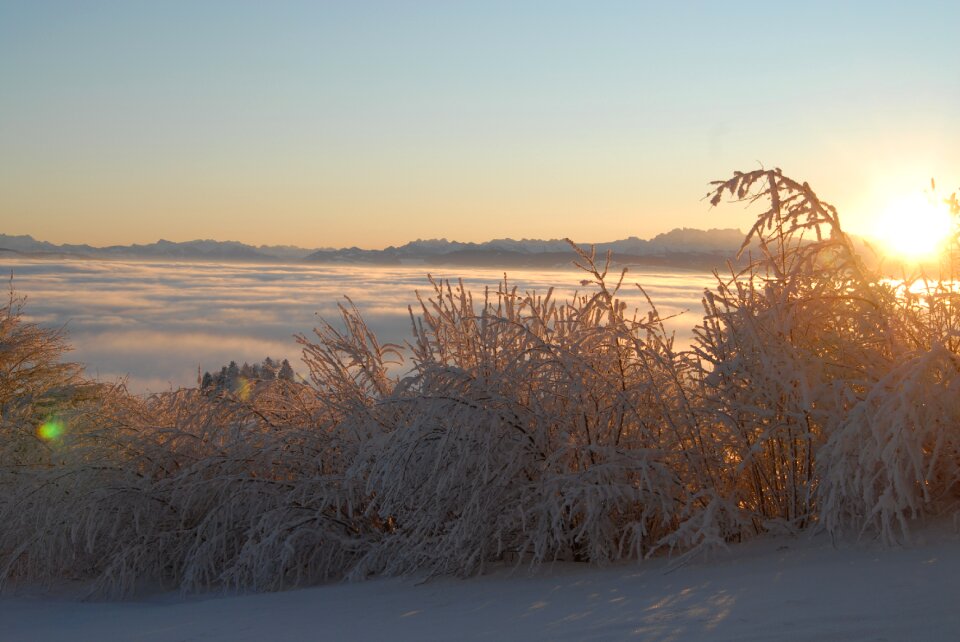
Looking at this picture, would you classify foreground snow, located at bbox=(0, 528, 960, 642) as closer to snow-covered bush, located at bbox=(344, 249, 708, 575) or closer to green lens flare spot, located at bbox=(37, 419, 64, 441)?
snow-covered bush, located at bbox=(344, 249, 708, 575)

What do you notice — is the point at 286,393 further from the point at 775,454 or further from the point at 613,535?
the point at 775,454

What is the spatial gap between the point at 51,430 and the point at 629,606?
7.70 meters

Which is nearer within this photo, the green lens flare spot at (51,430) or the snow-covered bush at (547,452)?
the snow-covered bush at (547,452)

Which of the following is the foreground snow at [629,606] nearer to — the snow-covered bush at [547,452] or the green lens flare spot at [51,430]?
the snow-covered bush at [547,452]

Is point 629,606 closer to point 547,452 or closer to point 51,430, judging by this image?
point 547,452

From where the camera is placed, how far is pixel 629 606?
4.41 m


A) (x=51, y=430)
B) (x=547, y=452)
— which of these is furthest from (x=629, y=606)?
(x=51, y=430)

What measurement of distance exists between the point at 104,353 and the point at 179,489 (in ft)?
217

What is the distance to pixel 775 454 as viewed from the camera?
587 cm

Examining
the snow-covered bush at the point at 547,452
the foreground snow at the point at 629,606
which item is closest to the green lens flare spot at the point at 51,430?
the foreground snow at the point at 629,606

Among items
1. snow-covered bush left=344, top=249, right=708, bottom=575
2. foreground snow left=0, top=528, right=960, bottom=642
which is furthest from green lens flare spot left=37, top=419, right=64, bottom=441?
snow-covered bush left=344, top=249, right=708, bottom=575

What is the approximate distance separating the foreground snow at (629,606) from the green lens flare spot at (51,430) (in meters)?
3.04

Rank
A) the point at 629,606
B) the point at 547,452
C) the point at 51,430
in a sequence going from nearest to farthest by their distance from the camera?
the point at 629,606, the point at 547,452, the point at 51,430

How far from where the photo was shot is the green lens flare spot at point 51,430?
9441 millimetres
